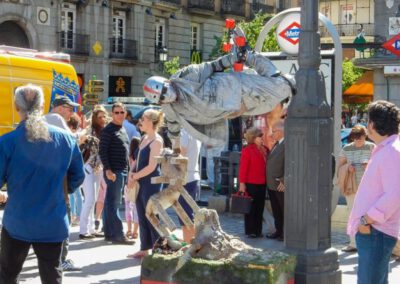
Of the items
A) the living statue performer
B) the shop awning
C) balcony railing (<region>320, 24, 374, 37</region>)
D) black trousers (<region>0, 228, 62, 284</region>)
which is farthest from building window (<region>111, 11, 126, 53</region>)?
black trousers (<region>0, 228, 62, 284</region>)

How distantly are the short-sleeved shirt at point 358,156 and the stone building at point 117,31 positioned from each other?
910 inches

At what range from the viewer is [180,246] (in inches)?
252

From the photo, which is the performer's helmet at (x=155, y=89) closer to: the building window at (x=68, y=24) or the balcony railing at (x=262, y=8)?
the building window at (x=68, y=24)

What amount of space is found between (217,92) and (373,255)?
1.68 m

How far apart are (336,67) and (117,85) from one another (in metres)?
26.3

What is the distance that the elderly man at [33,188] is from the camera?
547 cm

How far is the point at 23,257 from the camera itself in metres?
5.64

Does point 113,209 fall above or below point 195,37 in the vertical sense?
below

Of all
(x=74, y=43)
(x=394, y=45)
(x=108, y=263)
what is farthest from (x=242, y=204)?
(x=74, y=43)

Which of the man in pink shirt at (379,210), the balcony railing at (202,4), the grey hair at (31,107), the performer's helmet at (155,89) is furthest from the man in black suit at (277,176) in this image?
the balcony railing at (202,4)

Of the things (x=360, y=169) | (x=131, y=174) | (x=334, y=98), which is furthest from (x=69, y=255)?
(x=334, y=98)

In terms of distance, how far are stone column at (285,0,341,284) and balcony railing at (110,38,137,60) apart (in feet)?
99.6

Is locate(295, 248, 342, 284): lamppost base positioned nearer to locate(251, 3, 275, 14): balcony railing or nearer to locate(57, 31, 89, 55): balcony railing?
locate(57, 31, 89, 55): balcony railing

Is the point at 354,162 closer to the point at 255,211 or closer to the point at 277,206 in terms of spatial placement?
the point at 277,206
